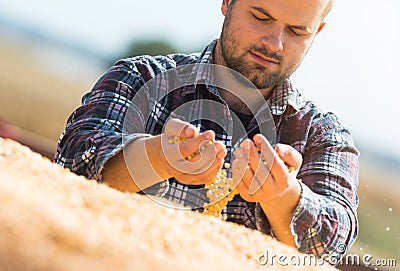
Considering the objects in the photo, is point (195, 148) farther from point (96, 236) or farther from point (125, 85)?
point (125, 85)

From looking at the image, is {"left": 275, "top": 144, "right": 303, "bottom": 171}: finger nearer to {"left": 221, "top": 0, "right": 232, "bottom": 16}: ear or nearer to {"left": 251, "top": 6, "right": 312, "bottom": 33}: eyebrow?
{"left": 251, "top": 6, "right": 312, "bottom": 33}: eyebrow

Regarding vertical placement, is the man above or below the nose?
below

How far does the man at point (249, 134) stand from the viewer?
1.20 meters

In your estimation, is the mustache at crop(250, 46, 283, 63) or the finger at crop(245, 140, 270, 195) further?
the mustache at crop(250, 46, 283, 63)

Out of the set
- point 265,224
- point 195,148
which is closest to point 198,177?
point 195,148

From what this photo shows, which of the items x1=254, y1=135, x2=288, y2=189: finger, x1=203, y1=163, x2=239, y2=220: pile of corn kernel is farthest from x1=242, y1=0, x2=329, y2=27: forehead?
x1=254, y1=135, x2=288, y2=189: finger

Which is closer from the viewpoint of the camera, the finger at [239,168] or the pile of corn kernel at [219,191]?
the finger at [239,168]

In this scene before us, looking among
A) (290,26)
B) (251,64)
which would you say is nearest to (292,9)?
(290,26)

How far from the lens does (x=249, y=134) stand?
1.72m

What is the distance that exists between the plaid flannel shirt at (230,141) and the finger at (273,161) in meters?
0.18

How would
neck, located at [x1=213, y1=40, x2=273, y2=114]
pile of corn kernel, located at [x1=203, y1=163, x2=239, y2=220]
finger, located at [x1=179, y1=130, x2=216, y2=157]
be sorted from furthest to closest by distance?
neck, located at [x1=213, y1=40, x2=273, y2=114]
pile of corn kernel, located at [x1=203, y1=163, x2=239, y2=220]
finger, located at [x1=179, y1=130, x2=216, y2=157]

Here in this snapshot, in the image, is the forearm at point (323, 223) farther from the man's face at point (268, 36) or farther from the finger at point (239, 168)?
the man's face at point (268, 36)

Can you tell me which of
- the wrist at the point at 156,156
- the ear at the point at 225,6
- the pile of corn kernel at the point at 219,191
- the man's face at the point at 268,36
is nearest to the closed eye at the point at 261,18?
the man's face at the point at 268,36

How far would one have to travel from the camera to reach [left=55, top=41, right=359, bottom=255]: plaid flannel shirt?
1.42 metres
